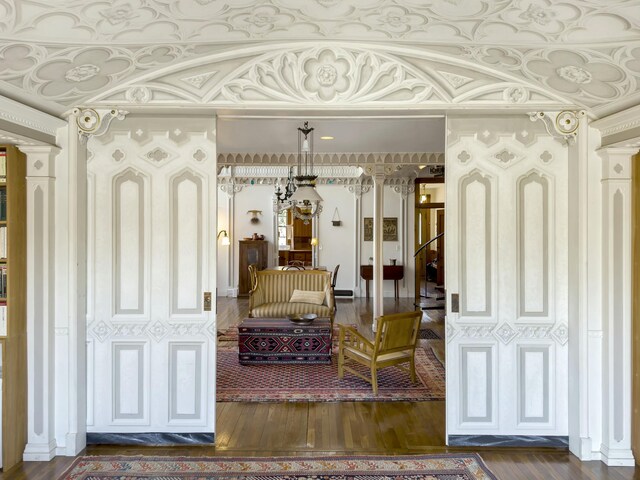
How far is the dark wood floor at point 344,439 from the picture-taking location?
317 centimetres

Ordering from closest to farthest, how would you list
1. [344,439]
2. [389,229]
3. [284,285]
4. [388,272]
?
[344,439], [284,285], [388,272], [389,229]

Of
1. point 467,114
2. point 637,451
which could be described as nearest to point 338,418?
point 637,451

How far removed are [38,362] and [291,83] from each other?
8.97 ft

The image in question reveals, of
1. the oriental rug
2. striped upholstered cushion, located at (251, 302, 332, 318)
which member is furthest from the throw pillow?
the oriental rug

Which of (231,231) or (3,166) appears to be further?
(231,231)

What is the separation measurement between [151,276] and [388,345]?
8.20ft

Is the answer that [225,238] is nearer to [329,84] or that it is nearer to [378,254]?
[378,254]

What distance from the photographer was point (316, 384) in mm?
4984

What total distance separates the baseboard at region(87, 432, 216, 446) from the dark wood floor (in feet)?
0.17

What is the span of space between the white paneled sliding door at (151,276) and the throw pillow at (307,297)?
3765 mm

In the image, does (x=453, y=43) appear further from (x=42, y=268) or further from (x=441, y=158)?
(x=441, y=158)

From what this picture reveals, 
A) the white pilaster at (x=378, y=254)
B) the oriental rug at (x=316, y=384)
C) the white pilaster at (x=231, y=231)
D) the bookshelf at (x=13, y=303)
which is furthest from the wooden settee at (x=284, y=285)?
the bookshelf at (x=13, y=303)

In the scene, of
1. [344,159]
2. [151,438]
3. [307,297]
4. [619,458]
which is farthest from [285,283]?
[619,458]

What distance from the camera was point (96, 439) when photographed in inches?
139
